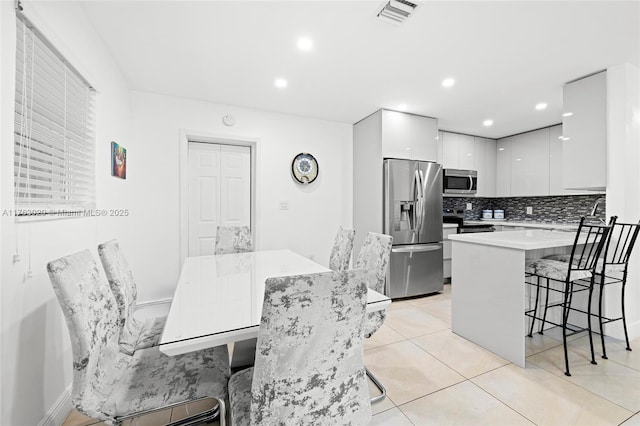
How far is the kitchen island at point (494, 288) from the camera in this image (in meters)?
2.04

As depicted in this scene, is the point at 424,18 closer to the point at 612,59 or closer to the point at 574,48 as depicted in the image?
the point at 574,48

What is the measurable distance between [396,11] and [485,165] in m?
3.98

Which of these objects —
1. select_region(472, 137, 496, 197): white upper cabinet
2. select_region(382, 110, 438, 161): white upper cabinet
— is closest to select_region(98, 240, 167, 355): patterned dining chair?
select_region(382, 110, 438, 161): white upper cabinet

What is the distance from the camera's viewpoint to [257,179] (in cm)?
360

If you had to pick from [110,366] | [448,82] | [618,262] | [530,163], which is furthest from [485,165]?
[110,366]

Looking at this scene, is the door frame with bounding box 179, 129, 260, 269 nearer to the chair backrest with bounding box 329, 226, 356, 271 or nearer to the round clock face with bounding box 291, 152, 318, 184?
the round clock face with bounding box 291, 152, 318, 184

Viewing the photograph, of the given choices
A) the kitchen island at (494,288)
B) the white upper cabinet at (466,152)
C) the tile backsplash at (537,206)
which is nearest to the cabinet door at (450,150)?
the white upper cabinet at (466,152)

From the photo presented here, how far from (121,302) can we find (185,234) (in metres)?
1.80

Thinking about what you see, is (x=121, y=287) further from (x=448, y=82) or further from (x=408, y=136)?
(x=408, y=136)

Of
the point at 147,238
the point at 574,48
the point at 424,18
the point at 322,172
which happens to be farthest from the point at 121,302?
the point at 574,48

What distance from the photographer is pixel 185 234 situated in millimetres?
3281

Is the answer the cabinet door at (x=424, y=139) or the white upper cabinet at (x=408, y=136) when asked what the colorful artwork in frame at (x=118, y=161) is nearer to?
the white upper cabinet at (x=408, y=136)

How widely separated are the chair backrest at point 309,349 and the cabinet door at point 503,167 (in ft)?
16.4

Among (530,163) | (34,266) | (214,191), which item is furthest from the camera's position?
(530,163)
